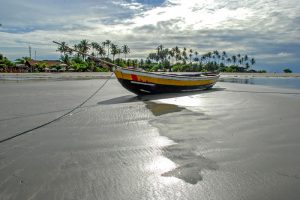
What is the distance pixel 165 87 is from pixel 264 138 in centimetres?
891

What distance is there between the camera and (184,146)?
461 cm

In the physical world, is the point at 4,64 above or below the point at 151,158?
above

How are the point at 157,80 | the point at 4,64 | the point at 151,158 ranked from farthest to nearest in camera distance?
the point at 4,64 < the point at 157,80 < the point at 151,158

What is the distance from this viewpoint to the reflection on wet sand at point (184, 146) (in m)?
3.47

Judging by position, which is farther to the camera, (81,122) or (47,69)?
(47,69)

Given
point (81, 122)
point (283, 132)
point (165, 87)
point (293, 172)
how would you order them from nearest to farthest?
point (293, 172), point (283, 132), point (81, 122), point (165, 87)

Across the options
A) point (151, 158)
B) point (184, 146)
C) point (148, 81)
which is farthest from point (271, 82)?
point (151, 158)

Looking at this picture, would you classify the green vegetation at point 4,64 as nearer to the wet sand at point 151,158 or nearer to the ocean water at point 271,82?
the ocean water at point 271,82

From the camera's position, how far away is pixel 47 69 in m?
60.4

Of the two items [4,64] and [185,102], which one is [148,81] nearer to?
[185,102]

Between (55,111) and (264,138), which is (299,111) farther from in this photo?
(55,111)

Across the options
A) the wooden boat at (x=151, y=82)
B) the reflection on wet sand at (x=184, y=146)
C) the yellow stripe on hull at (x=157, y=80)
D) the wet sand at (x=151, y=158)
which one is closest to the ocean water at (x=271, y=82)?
the yellow stripe on hull at (x=157, y=80)

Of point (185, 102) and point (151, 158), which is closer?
point (151, 158)

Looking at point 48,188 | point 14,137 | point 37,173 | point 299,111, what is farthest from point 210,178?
point 299,111
